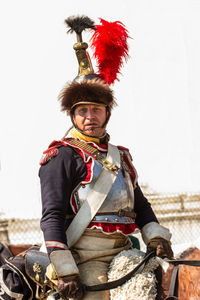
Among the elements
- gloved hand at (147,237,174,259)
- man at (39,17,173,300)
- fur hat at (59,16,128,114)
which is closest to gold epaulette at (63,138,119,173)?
man at (39,17,173,300)

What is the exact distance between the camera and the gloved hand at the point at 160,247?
275 centimetres

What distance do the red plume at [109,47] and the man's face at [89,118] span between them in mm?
273

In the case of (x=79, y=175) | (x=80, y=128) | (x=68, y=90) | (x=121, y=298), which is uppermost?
(x=68, y=90)

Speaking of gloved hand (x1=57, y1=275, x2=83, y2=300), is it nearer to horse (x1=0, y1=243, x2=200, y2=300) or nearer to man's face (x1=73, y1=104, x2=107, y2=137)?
horse (x1=0, y1=243, x2=200, y2=300)

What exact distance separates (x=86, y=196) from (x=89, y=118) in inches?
17.9

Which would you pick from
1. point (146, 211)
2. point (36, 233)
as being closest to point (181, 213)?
point (36, 233)

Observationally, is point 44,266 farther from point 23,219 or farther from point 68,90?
point 23,219

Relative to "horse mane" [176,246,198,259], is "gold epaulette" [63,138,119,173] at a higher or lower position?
higher

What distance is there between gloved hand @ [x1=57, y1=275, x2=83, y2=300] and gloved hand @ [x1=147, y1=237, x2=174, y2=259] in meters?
0.49

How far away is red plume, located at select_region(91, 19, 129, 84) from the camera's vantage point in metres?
3.08

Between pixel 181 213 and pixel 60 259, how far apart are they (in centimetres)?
756

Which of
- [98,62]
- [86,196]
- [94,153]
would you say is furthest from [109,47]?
[86,196]

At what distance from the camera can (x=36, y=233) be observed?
30.5ft

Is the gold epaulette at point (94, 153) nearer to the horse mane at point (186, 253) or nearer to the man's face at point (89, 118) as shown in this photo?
the man's face at point (89, 118)
